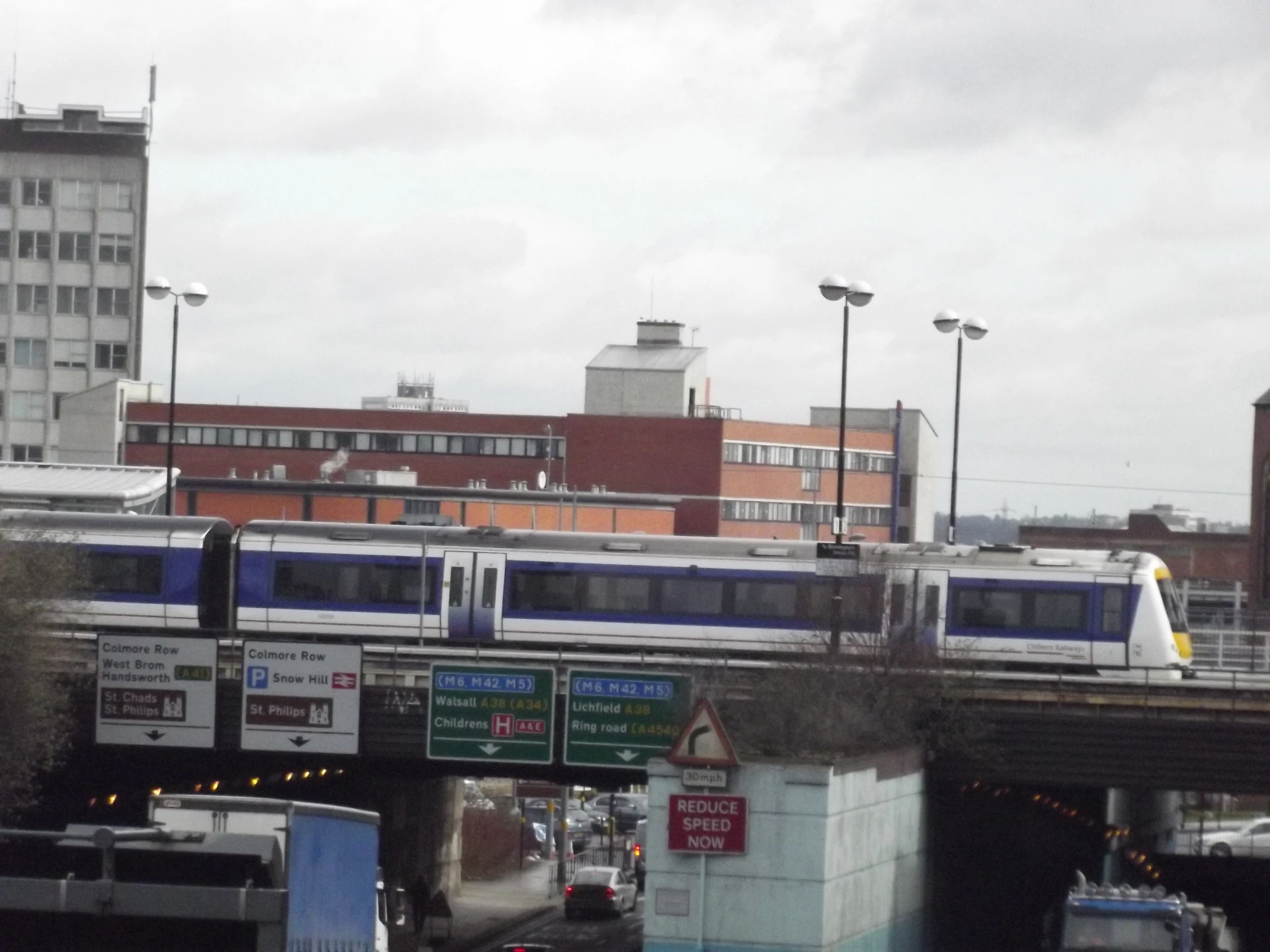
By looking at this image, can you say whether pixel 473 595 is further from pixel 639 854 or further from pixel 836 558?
pixel 639 854

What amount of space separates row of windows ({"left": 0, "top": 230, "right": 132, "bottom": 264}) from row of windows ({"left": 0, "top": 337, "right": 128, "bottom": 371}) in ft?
15.5

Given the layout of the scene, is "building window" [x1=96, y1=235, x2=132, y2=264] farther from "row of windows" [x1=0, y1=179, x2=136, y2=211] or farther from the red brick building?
the red brick building

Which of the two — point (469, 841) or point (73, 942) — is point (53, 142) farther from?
point (73, 942)

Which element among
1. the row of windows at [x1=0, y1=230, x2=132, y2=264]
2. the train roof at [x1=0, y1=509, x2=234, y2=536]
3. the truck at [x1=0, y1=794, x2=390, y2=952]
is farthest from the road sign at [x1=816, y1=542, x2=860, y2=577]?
the row of windows at [x1=0, y1=230, x2=132, y2=264]

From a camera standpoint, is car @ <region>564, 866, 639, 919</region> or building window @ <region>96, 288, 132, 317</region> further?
building window @ <region>96, 288, 132, 317</region>

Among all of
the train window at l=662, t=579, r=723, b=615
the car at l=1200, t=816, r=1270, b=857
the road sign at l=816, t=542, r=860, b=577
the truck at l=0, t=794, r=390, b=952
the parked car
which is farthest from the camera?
the parked car

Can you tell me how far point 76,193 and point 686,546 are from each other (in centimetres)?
7665

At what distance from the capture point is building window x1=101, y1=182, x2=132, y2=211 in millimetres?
105562

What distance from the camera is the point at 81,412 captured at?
310ft

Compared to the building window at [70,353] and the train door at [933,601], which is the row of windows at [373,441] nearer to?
the building window at [70,353]

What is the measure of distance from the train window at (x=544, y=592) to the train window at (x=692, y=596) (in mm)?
1833

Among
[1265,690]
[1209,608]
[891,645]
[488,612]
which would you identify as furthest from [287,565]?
[1209,608]

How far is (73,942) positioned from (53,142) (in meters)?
98.2

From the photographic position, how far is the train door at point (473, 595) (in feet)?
125
